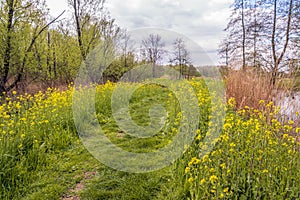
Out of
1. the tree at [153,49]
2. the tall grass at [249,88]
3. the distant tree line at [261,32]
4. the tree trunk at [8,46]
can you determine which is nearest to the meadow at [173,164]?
the tall grass at [249,88]

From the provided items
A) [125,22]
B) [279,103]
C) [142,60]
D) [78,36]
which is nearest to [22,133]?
[279,103]

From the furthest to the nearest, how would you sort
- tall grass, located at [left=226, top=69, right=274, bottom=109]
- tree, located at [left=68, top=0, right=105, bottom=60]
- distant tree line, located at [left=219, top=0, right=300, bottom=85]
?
1. tree, located at [left=68, top=0, right=105, bottom=60]
2. distant tree line, located at [left=219, top=0, right=300, bottom=85]
3. tall grass, located at [left=226, top=69, right=274, bottom=109]

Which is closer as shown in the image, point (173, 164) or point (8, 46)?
point (173, 164)

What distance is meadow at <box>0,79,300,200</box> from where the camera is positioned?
2049 millimetres

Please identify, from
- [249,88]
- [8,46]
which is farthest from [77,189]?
[8,46]

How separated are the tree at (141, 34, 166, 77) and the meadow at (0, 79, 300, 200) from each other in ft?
48.3

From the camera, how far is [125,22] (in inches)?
547

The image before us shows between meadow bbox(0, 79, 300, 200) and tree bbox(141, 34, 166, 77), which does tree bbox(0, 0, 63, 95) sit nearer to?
meadow bbox(0, 79, 300, 200)

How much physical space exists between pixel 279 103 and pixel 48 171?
13.2 feet

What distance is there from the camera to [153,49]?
65.6 ft

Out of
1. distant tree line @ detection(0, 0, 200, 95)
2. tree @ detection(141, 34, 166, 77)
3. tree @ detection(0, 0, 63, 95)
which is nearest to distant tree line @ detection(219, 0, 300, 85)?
distant tree line @ detection(0, 0, 200, 95)

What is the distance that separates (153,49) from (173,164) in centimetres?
1775

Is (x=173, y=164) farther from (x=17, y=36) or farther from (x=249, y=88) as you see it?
(x=17, y=36)

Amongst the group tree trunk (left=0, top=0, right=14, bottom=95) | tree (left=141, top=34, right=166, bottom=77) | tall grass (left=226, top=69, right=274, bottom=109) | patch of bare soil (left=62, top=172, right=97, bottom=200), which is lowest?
patch of bare soil (left=62, top=172, right=97, bottom=200)
